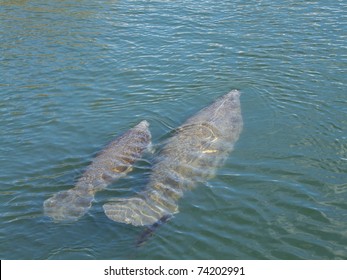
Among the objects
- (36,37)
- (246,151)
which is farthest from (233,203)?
(36,37)

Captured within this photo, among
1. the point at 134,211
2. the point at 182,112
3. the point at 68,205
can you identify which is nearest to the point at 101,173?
the point at 68,205

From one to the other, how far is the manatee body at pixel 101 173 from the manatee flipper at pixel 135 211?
64 centimetres

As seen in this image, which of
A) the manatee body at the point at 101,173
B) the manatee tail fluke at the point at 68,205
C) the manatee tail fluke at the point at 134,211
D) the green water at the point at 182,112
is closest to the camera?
the green water at the point at 182,112

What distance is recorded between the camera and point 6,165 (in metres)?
12.4

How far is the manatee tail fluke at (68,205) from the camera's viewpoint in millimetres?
10188

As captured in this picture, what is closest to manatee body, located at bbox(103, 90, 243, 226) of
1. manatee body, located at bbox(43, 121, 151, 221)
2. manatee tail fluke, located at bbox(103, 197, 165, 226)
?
manatee tail fluke, located at bbox(103, 197, 165, 226)

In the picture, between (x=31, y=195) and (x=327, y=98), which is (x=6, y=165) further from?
(x=327, y=98)

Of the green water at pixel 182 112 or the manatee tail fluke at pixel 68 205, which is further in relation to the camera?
the manatee tail fluke at pixel 68 205

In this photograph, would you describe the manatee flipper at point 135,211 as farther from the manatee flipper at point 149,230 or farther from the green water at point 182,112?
the green water at point 182,112

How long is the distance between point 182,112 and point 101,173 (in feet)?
12.5

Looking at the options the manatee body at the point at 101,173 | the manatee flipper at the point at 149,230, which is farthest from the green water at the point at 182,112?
the manatee body at the point at 101,173

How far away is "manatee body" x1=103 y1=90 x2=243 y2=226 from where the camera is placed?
10.2 m

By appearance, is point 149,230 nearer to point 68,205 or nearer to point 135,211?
point 135,211

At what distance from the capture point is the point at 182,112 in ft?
47.9
